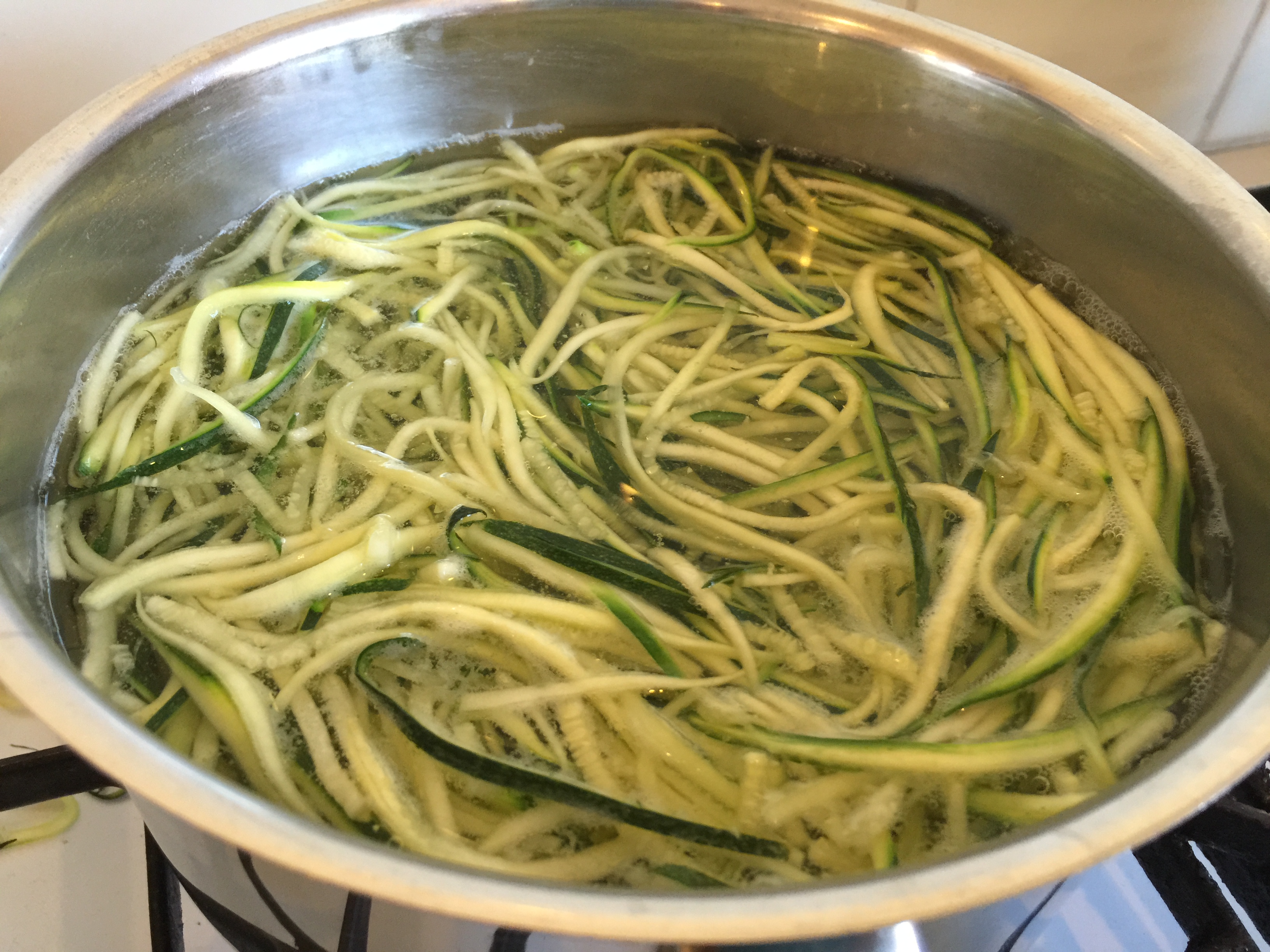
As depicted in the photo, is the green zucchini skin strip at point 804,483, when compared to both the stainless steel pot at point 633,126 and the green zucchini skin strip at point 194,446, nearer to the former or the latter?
the stainless steel pot at point 633,126

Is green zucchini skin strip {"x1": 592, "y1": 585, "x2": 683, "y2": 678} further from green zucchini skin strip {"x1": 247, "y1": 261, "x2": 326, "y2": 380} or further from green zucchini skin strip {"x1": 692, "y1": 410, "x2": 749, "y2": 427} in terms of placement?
green zucchini skin strip {"x1": 247, "y1": 261, "x2": 326, "y2": 380}

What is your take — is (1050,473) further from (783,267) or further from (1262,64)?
(1262,64)

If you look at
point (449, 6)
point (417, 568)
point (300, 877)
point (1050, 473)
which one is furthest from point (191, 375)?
point (1050, 473)

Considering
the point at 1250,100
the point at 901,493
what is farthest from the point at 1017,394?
the point at 1250,100

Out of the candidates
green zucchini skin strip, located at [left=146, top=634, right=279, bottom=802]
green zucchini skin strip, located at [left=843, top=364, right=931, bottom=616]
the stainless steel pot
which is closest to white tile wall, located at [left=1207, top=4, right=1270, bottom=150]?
the stainless steel pot

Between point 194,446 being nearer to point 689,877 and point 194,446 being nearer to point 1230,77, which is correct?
point 689,877

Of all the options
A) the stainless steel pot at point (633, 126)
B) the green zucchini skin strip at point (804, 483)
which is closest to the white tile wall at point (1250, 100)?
the stainless steel pot at point (633, 126)
